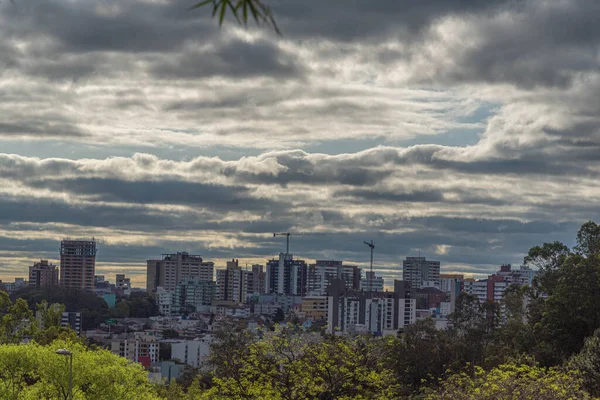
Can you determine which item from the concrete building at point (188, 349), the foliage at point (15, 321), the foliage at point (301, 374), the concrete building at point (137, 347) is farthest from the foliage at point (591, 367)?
the concrete building at point (188, 349)

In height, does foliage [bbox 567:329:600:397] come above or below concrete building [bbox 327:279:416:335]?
above

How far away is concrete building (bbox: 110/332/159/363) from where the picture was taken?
120562 mm

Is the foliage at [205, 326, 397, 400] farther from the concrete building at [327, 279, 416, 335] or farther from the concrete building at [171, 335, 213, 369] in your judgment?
the concrete building at [327, 279, 416, 335]

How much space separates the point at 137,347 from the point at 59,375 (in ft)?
300

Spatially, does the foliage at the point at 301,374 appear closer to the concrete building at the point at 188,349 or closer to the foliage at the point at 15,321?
the foliage at the point at 15,321

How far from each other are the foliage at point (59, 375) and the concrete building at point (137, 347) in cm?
8435

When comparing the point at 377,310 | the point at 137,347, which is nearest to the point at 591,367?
the point at 137,347

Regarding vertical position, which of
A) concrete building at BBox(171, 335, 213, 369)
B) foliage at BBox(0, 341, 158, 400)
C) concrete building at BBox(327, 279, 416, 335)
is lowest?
concrete building at BBox(171, 335, 213, 369)

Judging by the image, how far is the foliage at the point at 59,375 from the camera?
33594mm

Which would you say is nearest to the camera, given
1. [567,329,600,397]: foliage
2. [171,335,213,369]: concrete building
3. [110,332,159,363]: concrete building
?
[567,329,600,397]: foliage

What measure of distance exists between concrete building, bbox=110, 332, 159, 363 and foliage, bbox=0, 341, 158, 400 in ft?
277

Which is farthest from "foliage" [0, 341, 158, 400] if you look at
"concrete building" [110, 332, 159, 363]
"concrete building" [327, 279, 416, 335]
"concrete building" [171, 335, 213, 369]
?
"concrete building" [327, 279, 416, 335]

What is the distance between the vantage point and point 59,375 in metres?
33.8

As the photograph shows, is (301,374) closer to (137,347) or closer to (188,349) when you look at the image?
(137,347)
